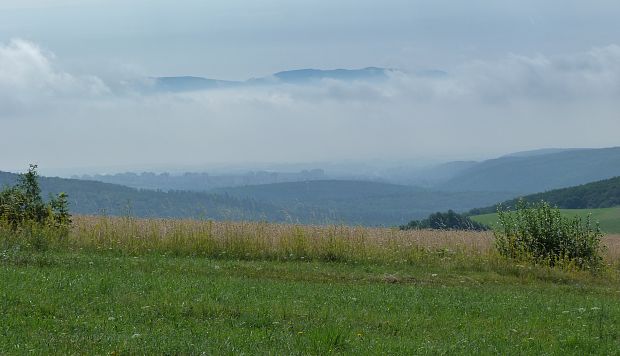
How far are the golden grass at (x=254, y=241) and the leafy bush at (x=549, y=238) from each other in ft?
2.95

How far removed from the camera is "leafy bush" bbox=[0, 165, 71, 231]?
22.1m

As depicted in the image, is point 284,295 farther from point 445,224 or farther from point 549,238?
point 445,224

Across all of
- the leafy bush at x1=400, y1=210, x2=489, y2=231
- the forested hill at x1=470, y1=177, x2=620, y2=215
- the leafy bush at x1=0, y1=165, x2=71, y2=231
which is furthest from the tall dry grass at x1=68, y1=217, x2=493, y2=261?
the forested hill at x1=470, y1=177, x2=620, y2=215

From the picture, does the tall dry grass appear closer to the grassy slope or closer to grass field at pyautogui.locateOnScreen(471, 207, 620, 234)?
the grassy slope

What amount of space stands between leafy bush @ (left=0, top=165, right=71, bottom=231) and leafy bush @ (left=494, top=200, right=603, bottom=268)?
45.2ft

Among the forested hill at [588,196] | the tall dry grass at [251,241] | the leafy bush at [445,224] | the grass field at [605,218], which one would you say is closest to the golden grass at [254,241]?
the tall dry grass at [251,241]

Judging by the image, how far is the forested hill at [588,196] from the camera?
396ft

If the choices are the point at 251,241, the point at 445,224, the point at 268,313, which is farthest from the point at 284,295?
the point at 445,224

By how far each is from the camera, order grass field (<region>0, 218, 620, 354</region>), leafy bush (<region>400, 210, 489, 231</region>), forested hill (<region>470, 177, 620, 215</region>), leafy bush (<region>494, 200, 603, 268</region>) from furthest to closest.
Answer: forested hill (<region>470, 177, 620, 215</region>) < leafy bush (<region>400, 210, 489, 231</region>) < leafy bush (<region>494, 200, 603, 268</region>) < grass field (<region>0, 218, 620, 354</region>)

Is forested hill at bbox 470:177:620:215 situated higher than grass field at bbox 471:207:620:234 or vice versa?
forested hill at bbox 470:177:620:215

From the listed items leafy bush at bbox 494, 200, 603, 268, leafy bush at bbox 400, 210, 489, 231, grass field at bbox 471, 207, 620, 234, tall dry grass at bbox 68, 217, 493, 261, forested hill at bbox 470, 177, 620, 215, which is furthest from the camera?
forested hill at bbox 470, 177, 620, 215

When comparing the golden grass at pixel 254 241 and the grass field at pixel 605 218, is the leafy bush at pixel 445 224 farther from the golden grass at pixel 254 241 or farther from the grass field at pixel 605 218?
the grass field at pixel 605 218

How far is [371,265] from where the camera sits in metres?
21.2

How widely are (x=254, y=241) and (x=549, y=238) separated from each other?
9.31 metres
